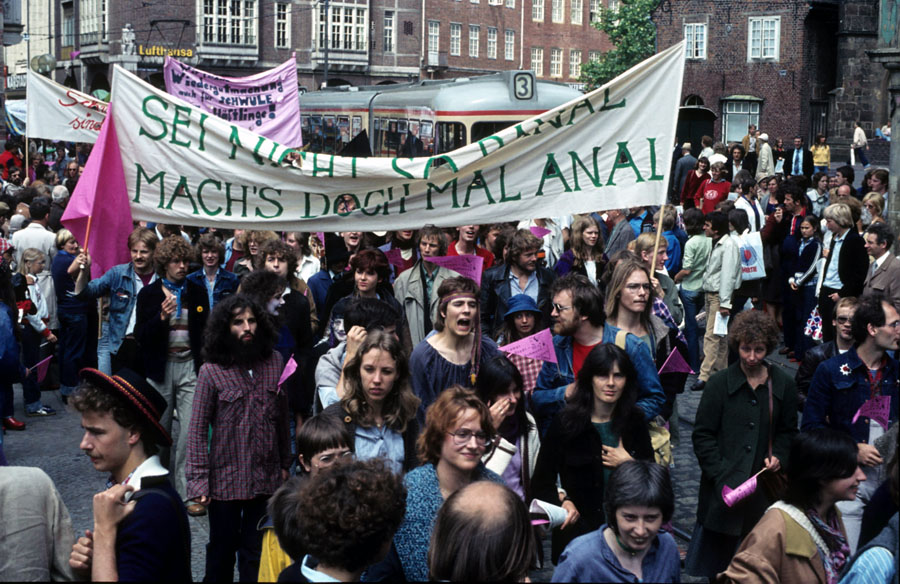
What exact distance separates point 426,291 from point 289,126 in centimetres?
748

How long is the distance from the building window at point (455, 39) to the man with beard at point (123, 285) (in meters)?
60.8

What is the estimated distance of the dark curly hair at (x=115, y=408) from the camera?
3.75m

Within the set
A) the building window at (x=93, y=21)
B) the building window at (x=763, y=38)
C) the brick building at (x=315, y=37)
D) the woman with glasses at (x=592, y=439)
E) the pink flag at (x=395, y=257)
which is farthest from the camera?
the building window at (x=93, y=21)

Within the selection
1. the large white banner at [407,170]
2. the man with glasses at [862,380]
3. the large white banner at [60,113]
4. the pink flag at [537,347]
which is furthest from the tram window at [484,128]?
the man with glasses at [862,380]

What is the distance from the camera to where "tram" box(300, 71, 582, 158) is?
76.0ft

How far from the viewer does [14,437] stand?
31.1 ft

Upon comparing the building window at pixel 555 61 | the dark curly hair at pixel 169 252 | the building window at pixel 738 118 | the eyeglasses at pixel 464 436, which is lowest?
the eyeglasses at pixel 464 436

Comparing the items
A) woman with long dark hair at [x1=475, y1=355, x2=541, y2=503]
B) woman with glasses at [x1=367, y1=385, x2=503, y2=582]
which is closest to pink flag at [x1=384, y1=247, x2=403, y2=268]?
woman with long dark hair at [x1=475, y1=355, x2=541, y2=503]

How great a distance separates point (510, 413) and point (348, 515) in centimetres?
232

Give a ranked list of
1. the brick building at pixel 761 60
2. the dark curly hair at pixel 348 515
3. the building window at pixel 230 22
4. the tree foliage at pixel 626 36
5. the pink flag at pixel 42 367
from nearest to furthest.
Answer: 1. the dark curly hair at pixel 348 515
2. the pink flag at pixel 42 367
3. the brick building at pixel 761 60
4. the building window at pixel 230 22
5. the tree foliage at pixel 626 36

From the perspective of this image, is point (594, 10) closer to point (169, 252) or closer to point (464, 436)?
point (169, 252)

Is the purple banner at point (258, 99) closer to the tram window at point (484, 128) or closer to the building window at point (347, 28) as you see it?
the tram window at point (484, 128)

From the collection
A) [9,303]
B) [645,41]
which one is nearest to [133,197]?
[9,303]

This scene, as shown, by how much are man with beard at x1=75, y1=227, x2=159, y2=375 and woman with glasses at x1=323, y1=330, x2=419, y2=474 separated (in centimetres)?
355
